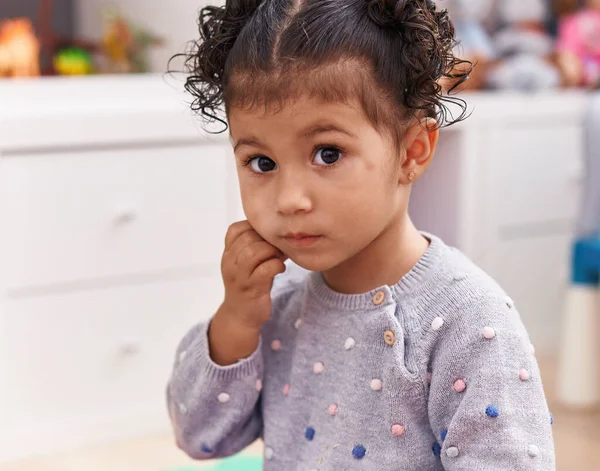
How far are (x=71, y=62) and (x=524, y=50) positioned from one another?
1199 mm

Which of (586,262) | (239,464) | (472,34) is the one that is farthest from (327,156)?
(472,34)

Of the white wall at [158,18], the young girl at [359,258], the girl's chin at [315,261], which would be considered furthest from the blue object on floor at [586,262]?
the girl's chin at [315,261]

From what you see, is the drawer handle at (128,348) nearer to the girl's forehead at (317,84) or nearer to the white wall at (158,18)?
the white wall at (158,18)

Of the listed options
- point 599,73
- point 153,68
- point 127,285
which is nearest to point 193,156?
point 127,285

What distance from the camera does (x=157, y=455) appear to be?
1.86 meters

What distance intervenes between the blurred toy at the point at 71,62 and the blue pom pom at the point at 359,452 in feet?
5.35

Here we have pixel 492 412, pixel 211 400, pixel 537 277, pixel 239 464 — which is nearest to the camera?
pixel 492 412

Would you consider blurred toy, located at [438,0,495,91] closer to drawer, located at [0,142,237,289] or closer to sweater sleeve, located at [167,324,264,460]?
drawer, located at [0,142,237,289]

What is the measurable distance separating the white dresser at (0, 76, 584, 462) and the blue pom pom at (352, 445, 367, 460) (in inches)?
40.9

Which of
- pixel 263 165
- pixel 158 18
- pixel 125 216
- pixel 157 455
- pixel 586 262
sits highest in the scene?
pixel 263 165

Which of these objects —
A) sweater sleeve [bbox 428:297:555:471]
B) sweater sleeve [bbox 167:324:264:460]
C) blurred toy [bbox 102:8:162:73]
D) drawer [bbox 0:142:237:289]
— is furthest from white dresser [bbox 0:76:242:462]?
sweater sleeve [bbox 428:297:555:471]

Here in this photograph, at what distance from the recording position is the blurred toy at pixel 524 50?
97.7 inches

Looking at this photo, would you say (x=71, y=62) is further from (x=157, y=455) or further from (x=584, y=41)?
(x=584, y=41)

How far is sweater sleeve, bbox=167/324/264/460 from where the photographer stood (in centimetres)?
99
